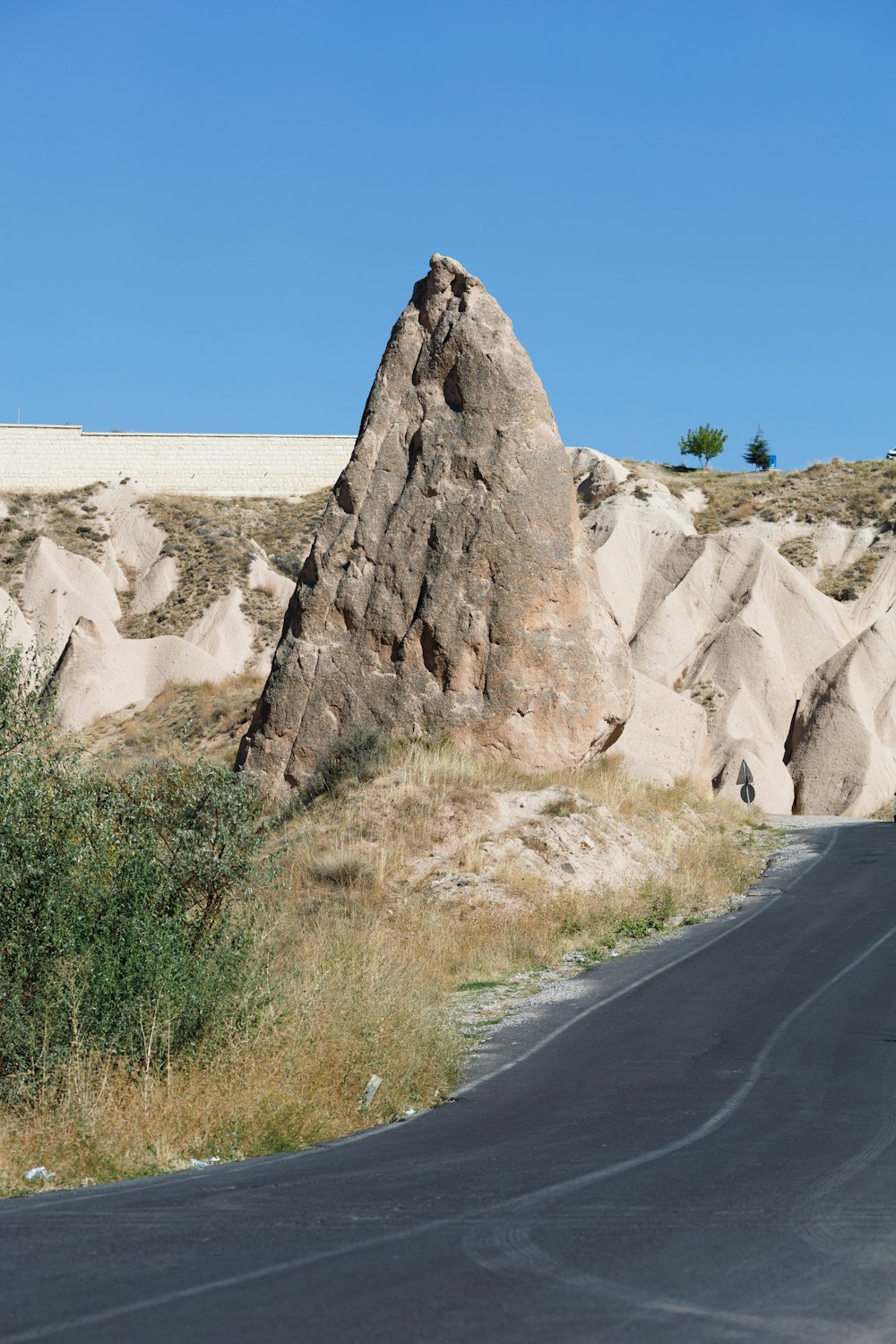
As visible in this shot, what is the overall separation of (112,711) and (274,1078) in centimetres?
3157

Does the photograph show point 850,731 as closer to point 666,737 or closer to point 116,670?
point 666,737

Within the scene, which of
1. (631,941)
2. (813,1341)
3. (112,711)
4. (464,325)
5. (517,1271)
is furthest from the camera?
(112,711)

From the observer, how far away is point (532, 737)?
73.9 ft

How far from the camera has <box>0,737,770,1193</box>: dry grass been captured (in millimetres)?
9055

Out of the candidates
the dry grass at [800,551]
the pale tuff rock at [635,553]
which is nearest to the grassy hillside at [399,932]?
the pale tuff rock at [635,553]

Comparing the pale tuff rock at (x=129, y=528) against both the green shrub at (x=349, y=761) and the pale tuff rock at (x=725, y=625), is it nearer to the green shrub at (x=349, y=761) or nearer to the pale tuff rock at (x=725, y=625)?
the pale tuff rock at (x=725, y=625)

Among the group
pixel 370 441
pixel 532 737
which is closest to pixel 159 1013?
pixel 532 737

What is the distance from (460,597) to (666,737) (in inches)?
427

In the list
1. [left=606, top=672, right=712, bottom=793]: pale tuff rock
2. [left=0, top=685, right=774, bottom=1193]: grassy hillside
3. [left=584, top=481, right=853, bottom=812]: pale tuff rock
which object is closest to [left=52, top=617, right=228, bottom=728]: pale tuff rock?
[left=0, top=685, right=774, bottom=1193]: grassy hillside

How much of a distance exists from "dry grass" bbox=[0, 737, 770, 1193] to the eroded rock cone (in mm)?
1099

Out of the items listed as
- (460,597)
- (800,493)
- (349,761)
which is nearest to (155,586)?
(800,493)

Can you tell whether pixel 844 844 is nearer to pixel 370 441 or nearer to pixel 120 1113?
pixel 370 441

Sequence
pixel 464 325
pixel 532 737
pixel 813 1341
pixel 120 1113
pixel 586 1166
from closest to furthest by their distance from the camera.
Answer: pixel 813 1341, pixel 586 1166, pixel 120 1113, pixel 532 737, pixel 464 325

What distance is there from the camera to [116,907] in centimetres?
1077
